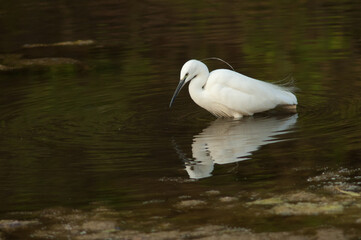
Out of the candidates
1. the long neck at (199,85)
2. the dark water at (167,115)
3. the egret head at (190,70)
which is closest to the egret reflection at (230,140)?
the dark water at (167,115)

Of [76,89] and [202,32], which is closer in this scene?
[76,89]

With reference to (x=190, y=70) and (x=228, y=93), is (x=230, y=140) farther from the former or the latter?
(x=190, y=70)

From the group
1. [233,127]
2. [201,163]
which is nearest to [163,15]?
[233,127]

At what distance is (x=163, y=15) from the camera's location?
15836mm

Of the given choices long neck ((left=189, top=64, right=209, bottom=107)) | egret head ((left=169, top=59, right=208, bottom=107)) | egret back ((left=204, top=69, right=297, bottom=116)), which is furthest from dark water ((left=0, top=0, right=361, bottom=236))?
egret head ((left=169, top=59, right=208, bottom=107))

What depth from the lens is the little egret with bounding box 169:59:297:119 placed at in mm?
7656

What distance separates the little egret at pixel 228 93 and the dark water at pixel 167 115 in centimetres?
13

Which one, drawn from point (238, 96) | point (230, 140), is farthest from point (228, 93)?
point (230, 140)

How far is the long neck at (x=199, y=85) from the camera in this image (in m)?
7.74

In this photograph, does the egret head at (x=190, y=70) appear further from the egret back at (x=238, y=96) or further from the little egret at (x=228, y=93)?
the egret back at (x=238, y=96)

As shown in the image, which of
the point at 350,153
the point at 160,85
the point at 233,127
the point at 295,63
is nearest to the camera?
the point at 350,153

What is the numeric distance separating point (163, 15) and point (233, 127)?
28.7ft

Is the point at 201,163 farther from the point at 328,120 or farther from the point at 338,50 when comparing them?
the point at 338,50

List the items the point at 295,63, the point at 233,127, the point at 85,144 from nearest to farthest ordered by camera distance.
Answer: the point at 85,144 < the point at 233,127 < the point at 295,63
